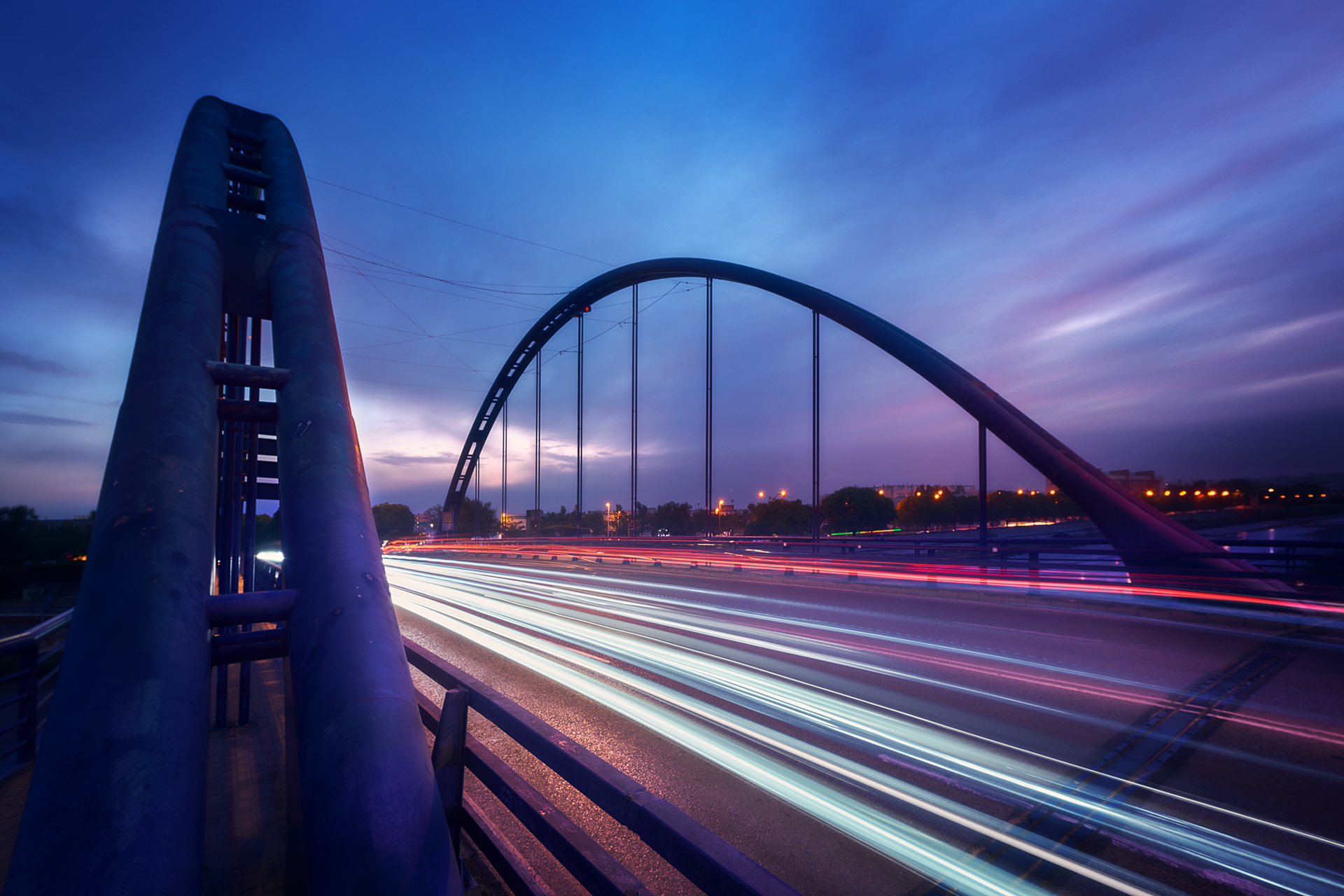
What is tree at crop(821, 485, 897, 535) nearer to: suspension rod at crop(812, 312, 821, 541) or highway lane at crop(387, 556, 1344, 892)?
suspension rod at crop(812, 312, 821, 541)

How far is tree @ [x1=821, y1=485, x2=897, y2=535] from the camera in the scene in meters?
109

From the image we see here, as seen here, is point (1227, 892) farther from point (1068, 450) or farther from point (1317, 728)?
point (1068, 450)

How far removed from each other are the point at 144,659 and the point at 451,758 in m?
1.47

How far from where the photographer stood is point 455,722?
3.03 m

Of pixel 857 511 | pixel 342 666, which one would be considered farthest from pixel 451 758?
pixel 857 511

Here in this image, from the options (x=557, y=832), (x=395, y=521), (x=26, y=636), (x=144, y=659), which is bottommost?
(x=395, y=521)

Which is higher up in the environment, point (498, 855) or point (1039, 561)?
point (498, 855)

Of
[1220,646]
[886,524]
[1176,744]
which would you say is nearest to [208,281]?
[1176,744]

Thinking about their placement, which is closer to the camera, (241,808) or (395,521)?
(241,808)

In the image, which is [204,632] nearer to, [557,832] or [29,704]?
[557,832]

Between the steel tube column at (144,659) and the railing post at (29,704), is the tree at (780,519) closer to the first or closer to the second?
the railing post at (29,704)

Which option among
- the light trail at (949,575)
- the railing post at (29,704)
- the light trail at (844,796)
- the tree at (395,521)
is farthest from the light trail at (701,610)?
the tree at (395,521)

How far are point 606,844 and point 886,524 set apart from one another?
11056 centimetres

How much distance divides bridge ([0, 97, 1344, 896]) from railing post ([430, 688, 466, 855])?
2 centimetres
